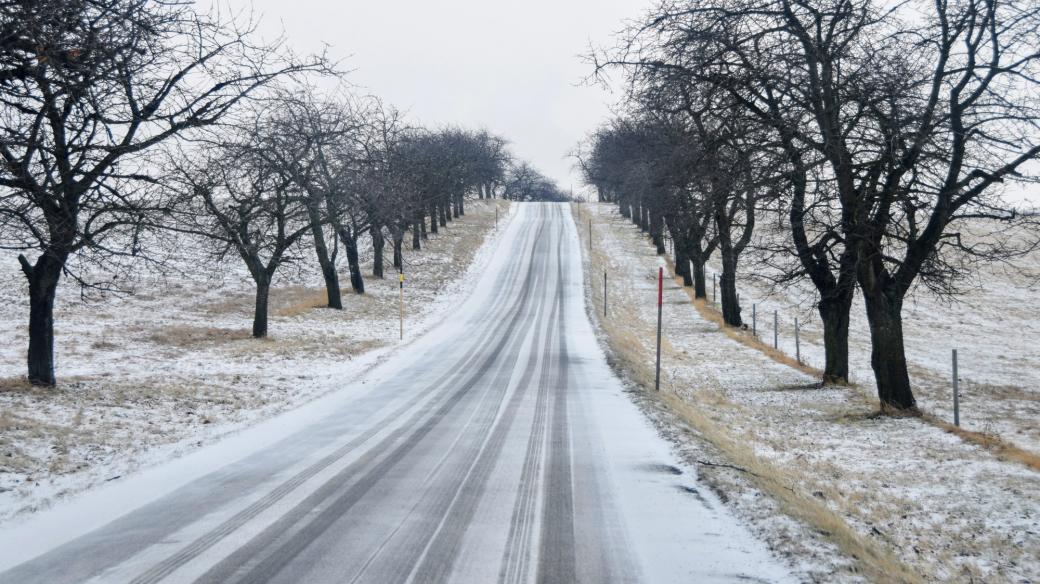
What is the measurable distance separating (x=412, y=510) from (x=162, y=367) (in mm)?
12523

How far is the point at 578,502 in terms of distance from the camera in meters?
7.01

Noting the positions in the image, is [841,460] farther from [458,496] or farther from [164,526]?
[164,526]

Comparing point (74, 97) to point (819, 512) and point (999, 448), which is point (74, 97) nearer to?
point (819, 512)

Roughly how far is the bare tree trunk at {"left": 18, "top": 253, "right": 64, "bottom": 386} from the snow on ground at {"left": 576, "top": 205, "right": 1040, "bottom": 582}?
33.4 feet

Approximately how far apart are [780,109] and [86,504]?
12425mm

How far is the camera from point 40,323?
12.7 m

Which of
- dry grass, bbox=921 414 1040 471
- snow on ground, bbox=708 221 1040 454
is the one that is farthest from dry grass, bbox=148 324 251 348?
dry grass, bbox=921 414 1040 471

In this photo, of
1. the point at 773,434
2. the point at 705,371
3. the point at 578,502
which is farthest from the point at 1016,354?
the point at 578,502

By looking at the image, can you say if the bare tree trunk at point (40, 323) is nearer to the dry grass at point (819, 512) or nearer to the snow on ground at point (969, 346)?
the dry grass at point (819, 512)

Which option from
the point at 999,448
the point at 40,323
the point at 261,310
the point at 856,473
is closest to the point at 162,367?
the point at 40,323

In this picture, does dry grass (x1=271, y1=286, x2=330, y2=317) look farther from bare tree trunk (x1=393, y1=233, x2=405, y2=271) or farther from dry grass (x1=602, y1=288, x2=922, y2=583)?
dry grass (x1=602, y1=288, x2=922, y2=583)

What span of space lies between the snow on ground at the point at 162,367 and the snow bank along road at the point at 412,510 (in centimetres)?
86

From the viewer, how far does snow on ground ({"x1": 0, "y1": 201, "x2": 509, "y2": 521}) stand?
8930 millimetres

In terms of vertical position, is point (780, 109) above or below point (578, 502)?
above
